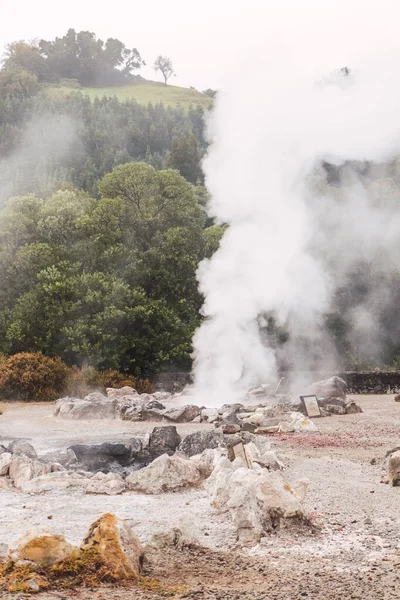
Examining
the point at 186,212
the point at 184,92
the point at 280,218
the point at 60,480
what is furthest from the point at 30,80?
the point at 60,480

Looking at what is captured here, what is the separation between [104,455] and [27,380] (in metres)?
12.8

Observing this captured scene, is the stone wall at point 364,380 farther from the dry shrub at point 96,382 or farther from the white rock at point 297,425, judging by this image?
the white rock at point 297,425

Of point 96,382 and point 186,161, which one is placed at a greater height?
point 186,161

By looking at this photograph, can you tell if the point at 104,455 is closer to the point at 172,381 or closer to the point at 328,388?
the point at 328,388

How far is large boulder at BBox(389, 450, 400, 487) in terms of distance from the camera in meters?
10.1

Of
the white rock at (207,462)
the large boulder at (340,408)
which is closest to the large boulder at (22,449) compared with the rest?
the white rock at (207,462)

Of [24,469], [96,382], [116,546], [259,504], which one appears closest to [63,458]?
[24,469]

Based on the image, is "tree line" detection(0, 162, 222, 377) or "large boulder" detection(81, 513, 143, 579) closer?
"large boulder" detection(81, 513, 143, 579)

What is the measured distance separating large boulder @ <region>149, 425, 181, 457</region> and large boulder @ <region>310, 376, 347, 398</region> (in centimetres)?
984

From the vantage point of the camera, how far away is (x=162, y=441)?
13.5 meters

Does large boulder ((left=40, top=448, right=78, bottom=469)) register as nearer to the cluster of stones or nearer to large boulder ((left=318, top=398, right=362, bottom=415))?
the cluster of stones

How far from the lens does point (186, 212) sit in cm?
3588

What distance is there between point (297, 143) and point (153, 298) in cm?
962

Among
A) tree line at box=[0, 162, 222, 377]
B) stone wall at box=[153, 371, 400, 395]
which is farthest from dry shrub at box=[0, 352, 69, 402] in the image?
stone wall at box=[153, 371, 400, 395]
